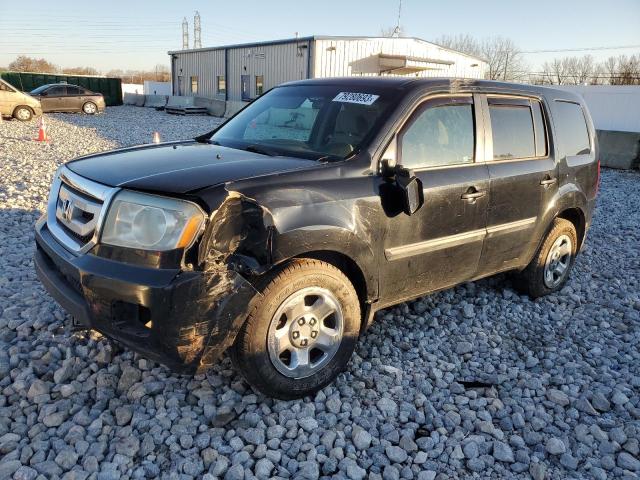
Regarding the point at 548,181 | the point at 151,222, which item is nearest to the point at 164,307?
the point at 151,222

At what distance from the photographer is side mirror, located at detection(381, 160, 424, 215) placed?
3188 millimetres

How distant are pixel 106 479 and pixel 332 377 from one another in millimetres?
1385

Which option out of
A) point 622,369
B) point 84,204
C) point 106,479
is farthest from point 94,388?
point 622,369

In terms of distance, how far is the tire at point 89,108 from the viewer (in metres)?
26.1

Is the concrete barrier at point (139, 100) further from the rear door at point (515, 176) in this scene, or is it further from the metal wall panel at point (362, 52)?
the rear door at point (515, 176)

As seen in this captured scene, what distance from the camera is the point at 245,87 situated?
31.5 meters

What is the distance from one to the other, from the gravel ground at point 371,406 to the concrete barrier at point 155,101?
31.7 metres

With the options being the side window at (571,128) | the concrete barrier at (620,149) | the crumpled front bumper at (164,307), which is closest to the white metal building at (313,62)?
the concrete barrier at (620,149)

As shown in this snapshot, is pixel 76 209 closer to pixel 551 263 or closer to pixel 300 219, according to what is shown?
pixel 300 219

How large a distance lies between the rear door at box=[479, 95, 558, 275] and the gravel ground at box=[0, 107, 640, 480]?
0.65 m

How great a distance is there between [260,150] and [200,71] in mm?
35292

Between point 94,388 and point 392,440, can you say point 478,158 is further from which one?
point 94,388

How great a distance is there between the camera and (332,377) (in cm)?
324

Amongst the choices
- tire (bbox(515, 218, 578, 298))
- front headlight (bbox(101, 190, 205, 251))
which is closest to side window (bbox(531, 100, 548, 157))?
tire (bbox(515, 218, 578, 298))
